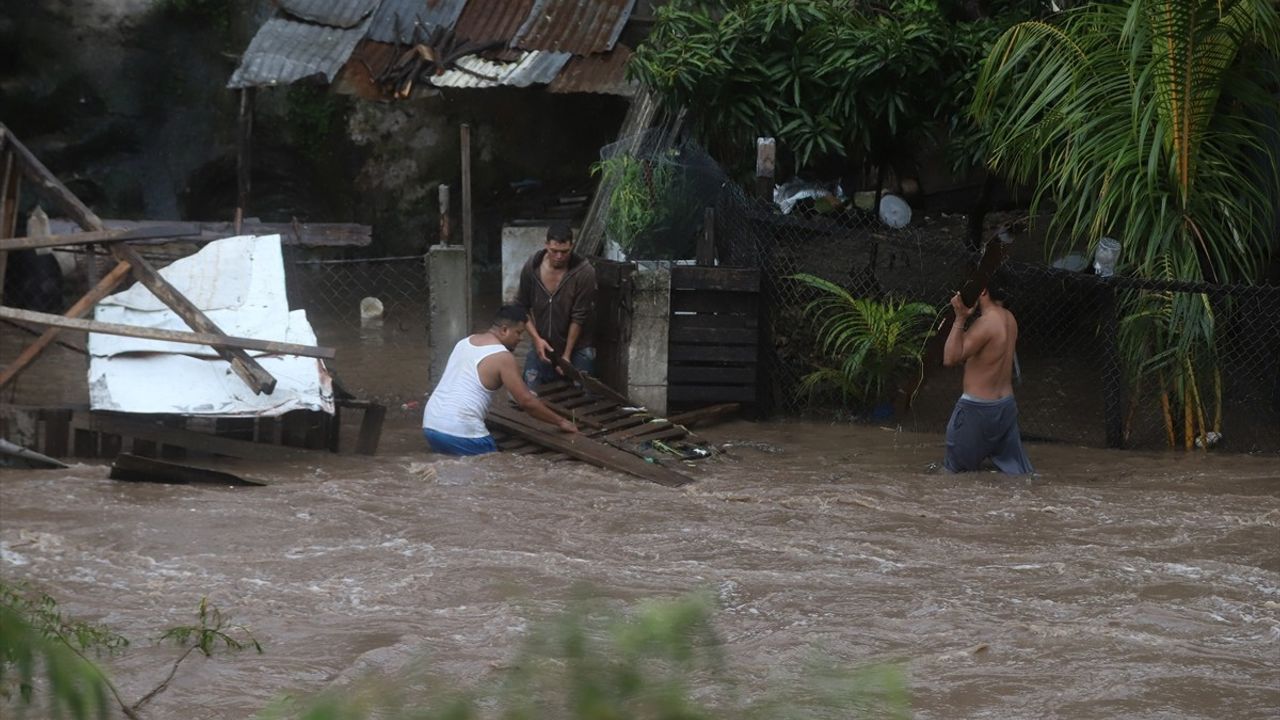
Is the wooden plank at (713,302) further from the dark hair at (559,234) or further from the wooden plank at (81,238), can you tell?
the wooden plank at (81,238)

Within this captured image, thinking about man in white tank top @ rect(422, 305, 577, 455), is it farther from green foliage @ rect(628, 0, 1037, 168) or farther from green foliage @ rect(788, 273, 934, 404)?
green foliage @ rect(628, 0, 1037, 168)

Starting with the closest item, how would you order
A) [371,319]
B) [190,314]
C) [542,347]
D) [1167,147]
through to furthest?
1. [190,314]
2. [1167,147]
3. [542,347]
4. [371,319]

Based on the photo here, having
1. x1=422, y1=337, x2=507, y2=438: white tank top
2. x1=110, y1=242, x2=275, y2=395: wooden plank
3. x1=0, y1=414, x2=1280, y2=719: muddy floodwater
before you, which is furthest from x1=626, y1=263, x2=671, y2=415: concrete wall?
x1=110, y1=242, x2=275, y2=395: wooden plank

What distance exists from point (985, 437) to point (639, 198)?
12.4ft

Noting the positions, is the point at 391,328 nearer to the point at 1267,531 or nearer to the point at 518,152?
the point at 518,152

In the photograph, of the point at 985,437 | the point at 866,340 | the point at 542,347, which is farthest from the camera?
the point at 866,340

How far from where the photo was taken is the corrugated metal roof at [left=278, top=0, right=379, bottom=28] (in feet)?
45.9

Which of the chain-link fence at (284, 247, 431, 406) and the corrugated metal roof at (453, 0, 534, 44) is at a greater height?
the corrugated metal roof at (453, 0, 534, 44)

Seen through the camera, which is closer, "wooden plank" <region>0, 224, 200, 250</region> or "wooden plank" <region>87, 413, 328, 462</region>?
"wooden plank" <region>0, 224, 200, 250</region>

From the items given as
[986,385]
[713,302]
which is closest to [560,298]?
[713,302]

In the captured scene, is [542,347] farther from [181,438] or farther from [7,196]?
[7,196]

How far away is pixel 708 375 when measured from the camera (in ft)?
34.3

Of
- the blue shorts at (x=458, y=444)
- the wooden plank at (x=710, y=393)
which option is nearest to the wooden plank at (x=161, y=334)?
the blue shorts at (x=458, y=444)

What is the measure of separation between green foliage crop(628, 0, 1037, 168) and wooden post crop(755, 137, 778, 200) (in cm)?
63
